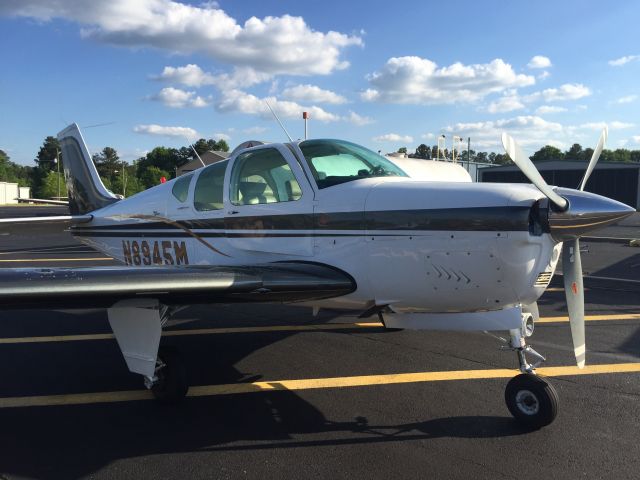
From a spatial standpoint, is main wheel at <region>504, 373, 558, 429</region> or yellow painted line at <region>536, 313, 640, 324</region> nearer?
main wheel at <region>504, 373, 558, 429</region>

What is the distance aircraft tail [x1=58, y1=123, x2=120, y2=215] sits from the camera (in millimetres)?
8219

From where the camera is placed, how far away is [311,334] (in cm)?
618

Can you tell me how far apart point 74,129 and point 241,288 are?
6352 mm

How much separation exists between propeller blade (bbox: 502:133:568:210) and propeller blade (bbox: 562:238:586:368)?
0.64 m

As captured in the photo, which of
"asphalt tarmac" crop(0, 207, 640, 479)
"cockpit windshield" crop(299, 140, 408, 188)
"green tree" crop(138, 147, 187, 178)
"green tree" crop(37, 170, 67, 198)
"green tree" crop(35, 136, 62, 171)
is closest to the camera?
"asphalt tarmac" crop(0, 207, 640, 479)

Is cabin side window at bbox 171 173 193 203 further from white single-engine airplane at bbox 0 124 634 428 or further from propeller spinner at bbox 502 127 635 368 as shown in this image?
propeller spinner at bbox 502 127 635 368

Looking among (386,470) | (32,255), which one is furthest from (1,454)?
(32,255)

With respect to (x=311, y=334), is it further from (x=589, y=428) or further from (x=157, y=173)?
(x=157, y=173)

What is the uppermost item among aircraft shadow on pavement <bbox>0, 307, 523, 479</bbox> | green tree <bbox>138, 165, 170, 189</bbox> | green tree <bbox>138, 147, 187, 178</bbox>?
green tree <bbox>138, 147, 187, 178</bbox>

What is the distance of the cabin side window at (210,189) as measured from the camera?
5273 mm

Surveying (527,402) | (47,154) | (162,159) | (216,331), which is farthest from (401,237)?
(47,154)

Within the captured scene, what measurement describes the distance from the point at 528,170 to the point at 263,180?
245 cm

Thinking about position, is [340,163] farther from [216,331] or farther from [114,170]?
[114,170]

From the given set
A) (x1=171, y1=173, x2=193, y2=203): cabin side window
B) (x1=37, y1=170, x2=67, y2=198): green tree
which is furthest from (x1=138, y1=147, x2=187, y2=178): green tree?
(x1=171, y1=173, x2=193, y2=203): cabin side window
